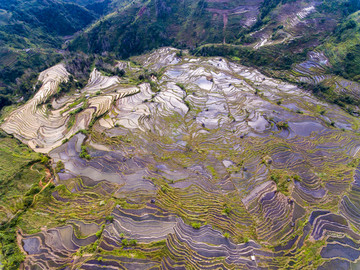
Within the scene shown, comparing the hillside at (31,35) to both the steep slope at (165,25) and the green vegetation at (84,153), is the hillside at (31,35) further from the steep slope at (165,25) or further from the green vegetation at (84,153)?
the green vegetation at (84,153)

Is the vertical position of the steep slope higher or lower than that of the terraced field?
higher

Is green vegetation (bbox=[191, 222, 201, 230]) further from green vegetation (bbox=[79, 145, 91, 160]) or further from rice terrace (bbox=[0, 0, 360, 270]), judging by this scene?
green vegetation (bbox=[79, 145, 91, 160])

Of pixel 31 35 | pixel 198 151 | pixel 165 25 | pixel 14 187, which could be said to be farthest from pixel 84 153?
pixel 31 35

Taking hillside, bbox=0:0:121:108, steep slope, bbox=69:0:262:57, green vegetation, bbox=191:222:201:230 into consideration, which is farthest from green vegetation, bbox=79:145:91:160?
steep slope, bbox=69:0:262:57

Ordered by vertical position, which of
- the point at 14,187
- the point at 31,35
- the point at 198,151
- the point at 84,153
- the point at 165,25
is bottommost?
the point at 14,187

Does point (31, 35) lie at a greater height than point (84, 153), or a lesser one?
greater

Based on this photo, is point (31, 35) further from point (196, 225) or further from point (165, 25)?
point (196, 225)

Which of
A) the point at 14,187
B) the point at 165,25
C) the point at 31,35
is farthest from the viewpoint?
the point at 31,35

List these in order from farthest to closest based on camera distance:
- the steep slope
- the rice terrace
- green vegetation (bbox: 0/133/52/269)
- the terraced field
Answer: the steep slope → the rice terrace → the terraced field → green vegetation (bbox: 0/133/52/269)

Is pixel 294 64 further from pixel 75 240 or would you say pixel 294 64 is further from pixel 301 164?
pixel 75 240
